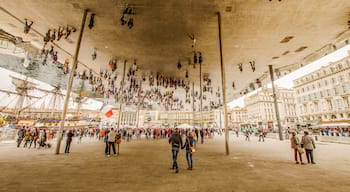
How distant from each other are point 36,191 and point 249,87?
2917 cm

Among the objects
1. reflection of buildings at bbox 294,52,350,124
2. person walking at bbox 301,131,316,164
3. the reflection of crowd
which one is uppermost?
reflection of buildings at bbox 294,52,350,124

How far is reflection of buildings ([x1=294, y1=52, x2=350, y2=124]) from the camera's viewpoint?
31.3 m

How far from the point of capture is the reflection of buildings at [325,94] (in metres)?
31.3

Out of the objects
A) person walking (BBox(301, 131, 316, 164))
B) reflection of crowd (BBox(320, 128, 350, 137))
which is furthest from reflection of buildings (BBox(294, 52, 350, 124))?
person walking (BBox(301, 131, 316, 164))

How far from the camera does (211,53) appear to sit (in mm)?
14422

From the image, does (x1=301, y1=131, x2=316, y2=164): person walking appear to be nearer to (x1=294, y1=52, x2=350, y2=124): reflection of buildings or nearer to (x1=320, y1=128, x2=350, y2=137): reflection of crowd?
(x1=320, y1=128, x2=350, y2=137): reflection of crowd

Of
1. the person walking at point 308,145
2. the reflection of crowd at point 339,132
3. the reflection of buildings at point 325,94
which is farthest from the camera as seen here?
the reflection of buildings at point 325,94

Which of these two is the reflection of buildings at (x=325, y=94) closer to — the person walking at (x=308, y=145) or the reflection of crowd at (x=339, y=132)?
the reflection of crowd at (x=339, y=132)

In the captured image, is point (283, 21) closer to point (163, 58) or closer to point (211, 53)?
point (211, 53)

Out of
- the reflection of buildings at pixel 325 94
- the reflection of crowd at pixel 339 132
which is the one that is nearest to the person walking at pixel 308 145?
the reflection of crowd at pixel 339 132

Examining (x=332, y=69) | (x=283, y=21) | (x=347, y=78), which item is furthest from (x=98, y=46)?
(x=332, y=69)

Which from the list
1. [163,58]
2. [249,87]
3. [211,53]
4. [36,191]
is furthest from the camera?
[249,87]

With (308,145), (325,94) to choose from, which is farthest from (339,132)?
(308,145)

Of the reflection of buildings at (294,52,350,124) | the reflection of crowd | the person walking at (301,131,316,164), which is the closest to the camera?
the person walking at (301,131,316,164)
